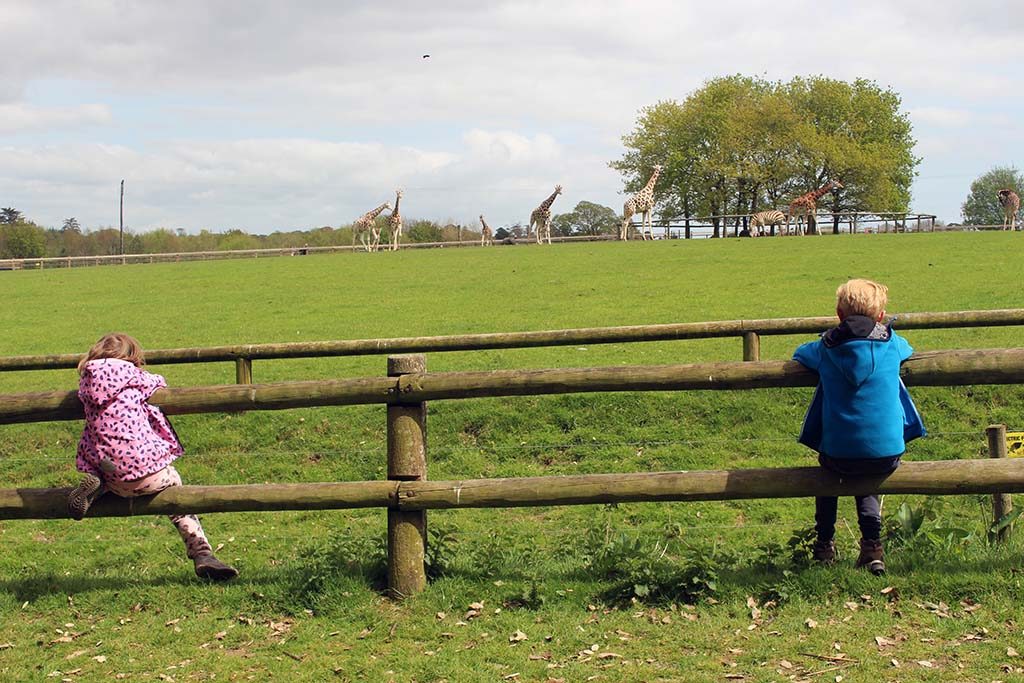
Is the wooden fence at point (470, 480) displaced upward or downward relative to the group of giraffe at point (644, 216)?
downward

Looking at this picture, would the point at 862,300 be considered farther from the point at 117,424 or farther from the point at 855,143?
the point at 855,143

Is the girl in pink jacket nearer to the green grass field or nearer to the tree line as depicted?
the green grass field

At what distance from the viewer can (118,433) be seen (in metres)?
5.76

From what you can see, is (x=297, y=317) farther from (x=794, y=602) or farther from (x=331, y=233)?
(x=331, y=233)

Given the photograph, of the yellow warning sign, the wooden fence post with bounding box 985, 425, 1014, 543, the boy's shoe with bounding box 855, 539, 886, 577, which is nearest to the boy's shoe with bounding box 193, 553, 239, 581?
the boy's shoe with bounding box 855, 539, 886, 577

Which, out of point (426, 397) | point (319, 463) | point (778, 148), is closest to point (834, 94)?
point (778, 148)

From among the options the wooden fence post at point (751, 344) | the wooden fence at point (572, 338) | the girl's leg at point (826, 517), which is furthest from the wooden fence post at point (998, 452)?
the wooden fence post at point (751, 344)

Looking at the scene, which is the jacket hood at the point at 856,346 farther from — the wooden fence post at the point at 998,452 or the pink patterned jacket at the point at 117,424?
the pink patterned jacket at the point at 117,424

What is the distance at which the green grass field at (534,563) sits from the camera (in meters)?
5.02

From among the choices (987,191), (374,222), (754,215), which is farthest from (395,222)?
(987,191)

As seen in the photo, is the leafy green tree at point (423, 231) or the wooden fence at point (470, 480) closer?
the wooden fence at point (470, 480)

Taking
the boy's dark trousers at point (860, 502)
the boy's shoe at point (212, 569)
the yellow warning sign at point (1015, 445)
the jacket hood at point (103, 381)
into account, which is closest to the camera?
the boy's dark trousers at point (860, 502)

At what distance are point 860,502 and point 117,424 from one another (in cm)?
400

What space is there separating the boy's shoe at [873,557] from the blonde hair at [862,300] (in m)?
1.23
